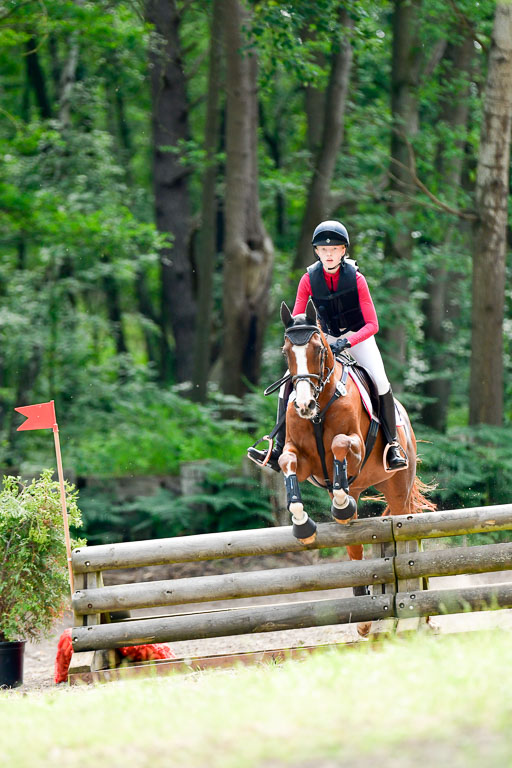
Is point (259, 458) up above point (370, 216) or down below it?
below

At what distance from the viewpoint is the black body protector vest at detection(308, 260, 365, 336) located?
639cm

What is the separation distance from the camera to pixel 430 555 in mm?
6262

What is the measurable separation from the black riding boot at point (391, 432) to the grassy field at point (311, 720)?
184 cm

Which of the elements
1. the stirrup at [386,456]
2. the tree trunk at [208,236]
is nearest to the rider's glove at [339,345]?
the stirrup at [386,456]

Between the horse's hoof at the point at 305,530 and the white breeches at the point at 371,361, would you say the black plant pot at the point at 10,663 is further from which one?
the white breeches at the point at 371,361

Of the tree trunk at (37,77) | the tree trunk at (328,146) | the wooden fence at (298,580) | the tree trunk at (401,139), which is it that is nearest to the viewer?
the wooden fence at (298,580)

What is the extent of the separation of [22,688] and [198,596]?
1.67 metres

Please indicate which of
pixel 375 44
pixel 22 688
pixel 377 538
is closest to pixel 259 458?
pixel 377 538

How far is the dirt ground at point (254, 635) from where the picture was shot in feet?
22.0

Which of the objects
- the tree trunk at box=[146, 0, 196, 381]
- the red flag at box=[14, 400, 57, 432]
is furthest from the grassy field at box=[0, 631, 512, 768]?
the tree trunk at box=[146, 0, 196, 381]

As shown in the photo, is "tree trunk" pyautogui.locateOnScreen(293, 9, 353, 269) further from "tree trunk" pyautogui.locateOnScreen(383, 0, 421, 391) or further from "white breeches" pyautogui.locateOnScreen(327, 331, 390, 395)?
"white breeches" pyautogui.locateOnScreen(327, 331, 390, 395)

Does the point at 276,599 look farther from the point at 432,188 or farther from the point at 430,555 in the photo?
the point at 432,188

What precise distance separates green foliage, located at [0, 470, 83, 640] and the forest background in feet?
15.4

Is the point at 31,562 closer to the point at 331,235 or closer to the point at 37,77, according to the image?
the point at 331,235
